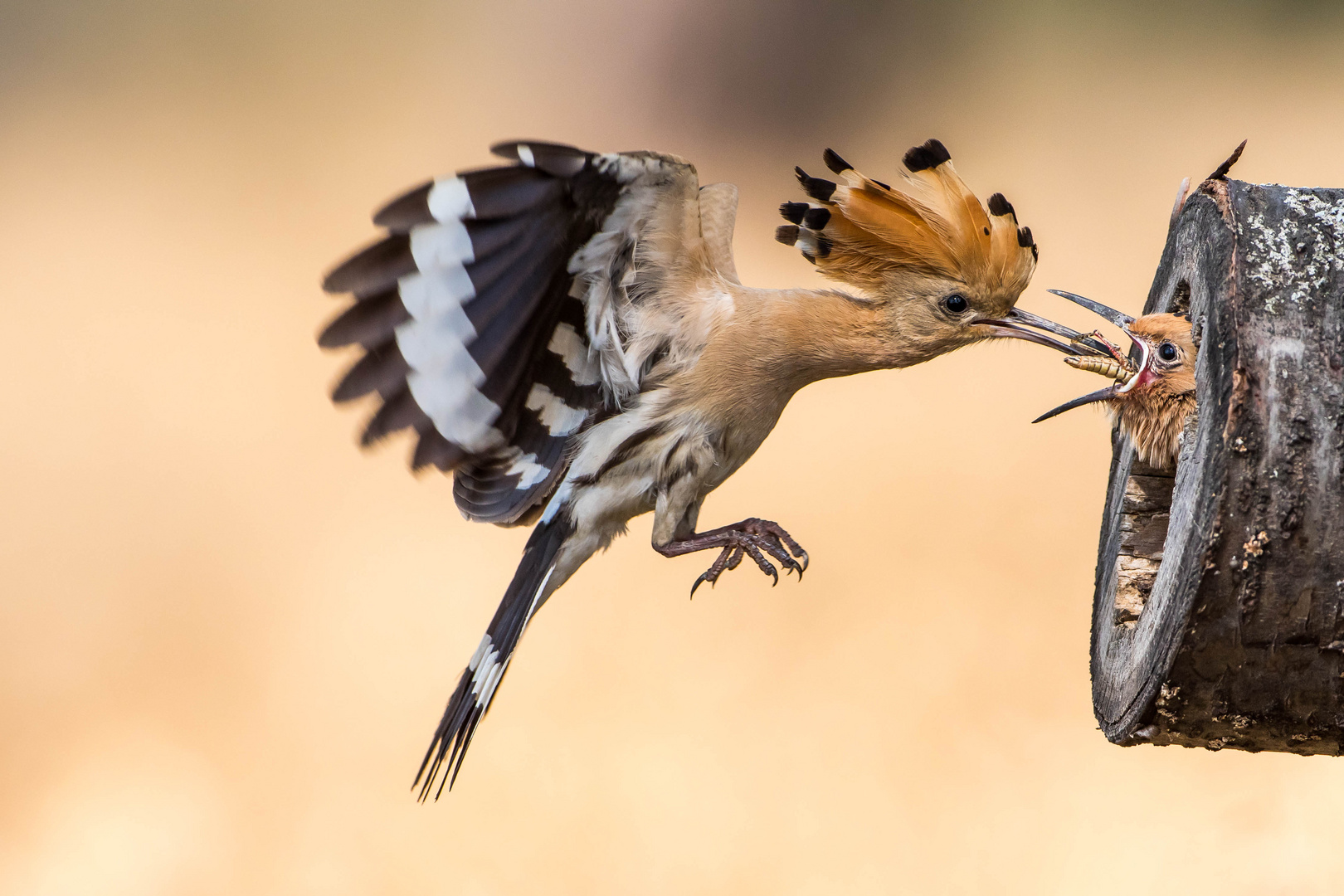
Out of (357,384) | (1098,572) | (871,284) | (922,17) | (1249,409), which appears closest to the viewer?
(1249,409)

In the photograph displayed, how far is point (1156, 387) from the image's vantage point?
1.70 m

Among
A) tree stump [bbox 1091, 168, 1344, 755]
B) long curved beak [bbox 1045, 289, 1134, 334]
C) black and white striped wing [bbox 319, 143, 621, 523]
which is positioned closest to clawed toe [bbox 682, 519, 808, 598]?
black and white striped wing [bbox 319, 143, 621, 523]

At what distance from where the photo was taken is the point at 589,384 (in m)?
2.25

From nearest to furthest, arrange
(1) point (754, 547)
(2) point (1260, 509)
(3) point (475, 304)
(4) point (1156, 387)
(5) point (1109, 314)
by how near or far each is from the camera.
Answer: (2) point (1260, 509), (4) point (1156, 387), (5) point (1109, 314), (3) point (475, 304), (1) point (754, 547)

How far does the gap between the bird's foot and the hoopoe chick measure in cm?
60

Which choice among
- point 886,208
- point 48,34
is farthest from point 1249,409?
point 48,34

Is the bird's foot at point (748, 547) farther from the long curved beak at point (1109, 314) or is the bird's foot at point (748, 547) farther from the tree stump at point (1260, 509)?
the tree stump at point (1260, 509)

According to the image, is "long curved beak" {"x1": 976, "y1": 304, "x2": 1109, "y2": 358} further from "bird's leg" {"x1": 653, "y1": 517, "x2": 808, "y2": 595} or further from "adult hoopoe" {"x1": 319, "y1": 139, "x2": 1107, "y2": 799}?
"bird's leg" {"x1": 653, "y1": 517, "x2": 808, "y2": 595}

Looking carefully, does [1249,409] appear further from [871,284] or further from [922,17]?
[922,17]

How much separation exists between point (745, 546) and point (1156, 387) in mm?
770

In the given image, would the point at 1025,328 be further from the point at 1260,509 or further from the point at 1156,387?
the point at 1260,509

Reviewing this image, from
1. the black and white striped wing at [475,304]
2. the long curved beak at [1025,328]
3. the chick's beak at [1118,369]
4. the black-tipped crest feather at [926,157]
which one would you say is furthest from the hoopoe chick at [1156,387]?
the black and white striped wing at [475,304]

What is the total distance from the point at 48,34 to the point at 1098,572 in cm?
577

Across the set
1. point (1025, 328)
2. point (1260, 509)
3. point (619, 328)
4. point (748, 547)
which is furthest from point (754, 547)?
point (1260, 509)
